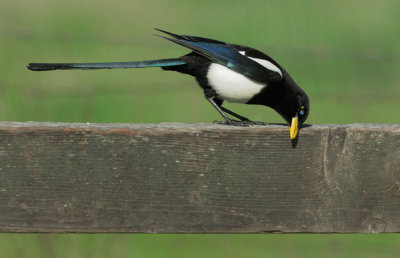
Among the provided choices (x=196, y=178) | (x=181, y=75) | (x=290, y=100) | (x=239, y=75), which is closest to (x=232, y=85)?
(x=239, y=75)

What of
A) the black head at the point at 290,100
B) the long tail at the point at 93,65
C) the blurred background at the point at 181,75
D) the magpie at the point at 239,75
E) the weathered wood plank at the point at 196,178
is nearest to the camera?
the weathered wood plank at the point at 196,178

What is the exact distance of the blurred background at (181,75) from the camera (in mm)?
4754

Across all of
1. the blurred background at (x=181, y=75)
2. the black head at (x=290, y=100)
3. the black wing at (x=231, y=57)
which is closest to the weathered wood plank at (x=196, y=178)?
the black head at (x=290, y=100)

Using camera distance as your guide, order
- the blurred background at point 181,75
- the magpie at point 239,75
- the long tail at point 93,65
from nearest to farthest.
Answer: the long tail at point 93,65, the magpie at point 239,75, the blurred background at point 181,75

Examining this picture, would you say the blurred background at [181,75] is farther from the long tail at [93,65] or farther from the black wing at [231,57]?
the black wing at [231,57]

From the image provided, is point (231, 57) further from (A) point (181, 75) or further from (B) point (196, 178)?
(A) point (181, 75)

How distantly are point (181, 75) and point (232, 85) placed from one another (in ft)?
12.7

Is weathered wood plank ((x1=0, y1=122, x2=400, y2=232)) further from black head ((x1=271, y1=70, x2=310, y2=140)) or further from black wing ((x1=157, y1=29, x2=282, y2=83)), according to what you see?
black wing ((x1=157, y1=29, x2=282, y2=83))

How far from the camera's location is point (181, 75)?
7.73 meters

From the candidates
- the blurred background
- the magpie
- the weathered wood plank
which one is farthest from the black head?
the weathered wood plank

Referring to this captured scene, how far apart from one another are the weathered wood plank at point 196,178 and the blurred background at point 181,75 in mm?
1156

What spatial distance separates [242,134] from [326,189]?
11.8 inches

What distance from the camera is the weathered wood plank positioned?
95.9 inches
